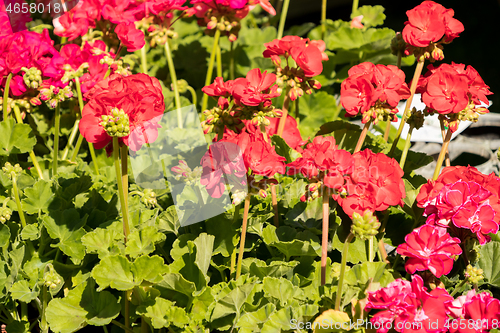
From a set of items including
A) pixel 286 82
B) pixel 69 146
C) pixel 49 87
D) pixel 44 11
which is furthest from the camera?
pixel 44 11

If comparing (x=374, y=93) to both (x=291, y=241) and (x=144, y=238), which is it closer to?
(x=291, y=241)

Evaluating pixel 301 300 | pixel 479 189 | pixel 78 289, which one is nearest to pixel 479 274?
pixel 479 189

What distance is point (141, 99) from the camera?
0.93 metres

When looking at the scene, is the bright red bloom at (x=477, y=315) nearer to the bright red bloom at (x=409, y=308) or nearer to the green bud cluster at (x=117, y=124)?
the bright red bloom at (x=409, y=308)

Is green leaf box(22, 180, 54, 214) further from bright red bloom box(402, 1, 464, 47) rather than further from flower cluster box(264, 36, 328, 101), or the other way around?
bright red bloom box(402, 1, 464, 47)

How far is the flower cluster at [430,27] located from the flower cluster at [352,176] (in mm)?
335

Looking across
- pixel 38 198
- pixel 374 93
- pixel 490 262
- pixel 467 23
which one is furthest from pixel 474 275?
pixel 467 23

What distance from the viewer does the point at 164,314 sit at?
0.99 metres

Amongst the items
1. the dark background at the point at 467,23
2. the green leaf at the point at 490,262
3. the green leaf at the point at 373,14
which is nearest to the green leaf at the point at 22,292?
the green leaf at the point at 490,262

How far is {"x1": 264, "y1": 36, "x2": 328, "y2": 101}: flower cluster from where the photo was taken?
1.07 metres

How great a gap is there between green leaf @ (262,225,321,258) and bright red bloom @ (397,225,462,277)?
0.73ft

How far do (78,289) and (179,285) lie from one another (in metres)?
0.25

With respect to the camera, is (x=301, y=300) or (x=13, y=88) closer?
(x=301, y=300)

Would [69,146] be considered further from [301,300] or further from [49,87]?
[301,300]
